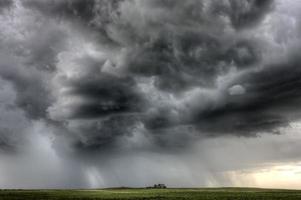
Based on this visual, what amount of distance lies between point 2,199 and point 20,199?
201 inches

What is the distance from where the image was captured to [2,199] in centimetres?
9925

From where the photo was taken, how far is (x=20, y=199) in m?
99.2
